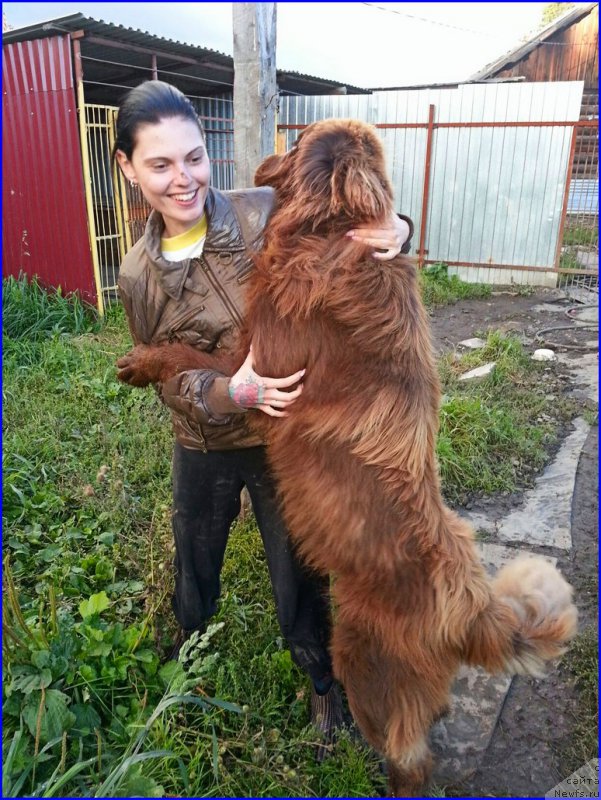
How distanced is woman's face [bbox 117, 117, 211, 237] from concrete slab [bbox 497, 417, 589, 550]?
2781mm

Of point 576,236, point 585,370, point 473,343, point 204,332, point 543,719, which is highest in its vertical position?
point 204,332

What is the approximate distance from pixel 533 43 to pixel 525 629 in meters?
19.7

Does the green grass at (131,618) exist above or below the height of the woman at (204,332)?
below

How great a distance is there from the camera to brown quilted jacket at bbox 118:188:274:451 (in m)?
2.11

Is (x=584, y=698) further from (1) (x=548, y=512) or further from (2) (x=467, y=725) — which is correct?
(1) (x=548, y=512)

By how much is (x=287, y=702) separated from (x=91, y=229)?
6.52 m

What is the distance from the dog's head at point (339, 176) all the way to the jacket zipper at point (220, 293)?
372 millimetres

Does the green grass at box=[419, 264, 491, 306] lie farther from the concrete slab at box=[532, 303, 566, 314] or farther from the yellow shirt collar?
the yellow shirt collar

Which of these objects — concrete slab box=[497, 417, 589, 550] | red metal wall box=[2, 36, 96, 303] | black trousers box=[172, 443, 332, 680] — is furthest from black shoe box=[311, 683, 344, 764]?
red metal wall box=[2, 36, 96, 303]

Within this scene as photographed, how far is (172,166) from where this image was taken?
2043 mm

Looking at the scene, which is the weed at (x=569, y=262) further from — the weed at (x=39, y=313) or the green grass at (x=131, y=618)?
the weed at (x=39, y=313)

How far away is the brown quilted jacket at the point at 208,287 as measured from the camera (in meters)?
2.11

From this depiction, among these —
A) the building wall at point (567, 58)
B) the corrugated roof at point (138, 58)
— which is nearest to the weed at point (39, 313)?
the corrugated roof at point (138, 58)

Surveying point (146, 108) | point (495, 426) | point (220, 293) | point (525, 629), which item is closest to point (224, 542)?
point (220, 293)
